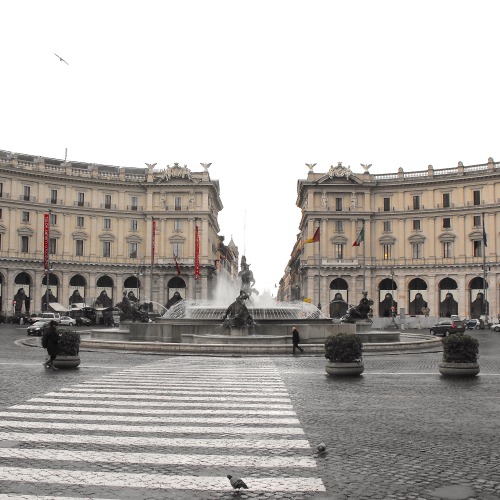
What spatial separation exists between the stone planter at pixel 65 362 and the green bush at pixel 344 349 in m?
8.23

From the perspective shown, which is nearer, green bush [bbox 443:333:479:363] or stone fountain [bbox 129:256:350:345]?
green bush [bbox 443:333:479:363]

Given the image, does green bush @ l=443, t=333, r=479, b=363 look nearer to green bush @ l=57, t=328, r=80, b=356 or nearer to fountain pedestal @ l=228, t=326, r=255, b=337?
green bush @ l=57, t=328, r=80, b=356

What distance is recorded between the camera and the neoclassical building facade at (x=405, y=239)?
81.8 metres

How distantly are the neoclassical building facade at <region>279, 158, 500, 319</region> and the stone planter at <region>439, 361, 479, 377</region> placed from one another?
62.7 metres

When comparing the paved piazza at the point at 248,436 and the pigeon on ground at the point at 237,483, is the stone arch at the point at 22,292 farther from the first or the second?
the pigeon on ground at the point at 237,483

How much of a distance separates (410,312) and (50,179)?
178ft

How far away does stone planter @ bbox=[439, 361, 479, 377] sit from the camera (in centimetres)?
1783

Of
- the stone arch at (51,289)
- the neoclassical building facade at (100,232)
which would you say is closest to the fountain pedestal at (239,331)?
the neoclassical building facade at (100,232)

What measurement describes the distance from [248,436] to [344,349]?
8940mm

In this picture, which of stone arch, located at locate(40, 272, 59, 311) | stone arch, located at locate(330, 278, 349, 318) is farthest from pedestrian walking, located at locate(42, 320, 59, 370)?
stone arch, located at locate(330, 278, 349, 318)

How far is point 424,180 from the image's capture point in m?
86.1

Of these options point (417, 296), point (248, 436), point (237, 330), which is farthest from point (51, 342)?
point (417, 296)

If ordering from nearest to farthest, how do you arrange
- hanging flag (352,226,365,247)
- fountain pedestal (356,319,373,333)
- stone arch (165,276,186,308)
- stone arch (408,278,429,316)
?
1. fountain pedestal (356,319,373,333)
2. hanging flag (352,226,365,247)
3. stone arch (408,278,429,316)
4. stone arch (165,276,186,308)

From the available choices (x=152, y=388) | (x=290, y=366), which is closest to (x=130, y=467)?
(x=152, y=388)
